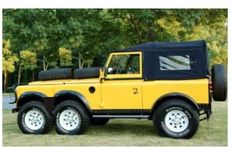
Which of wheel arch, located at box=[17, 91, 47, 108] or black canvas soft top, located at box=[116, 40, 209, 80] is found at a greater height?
black canvas soft top, located at box=[116, 40, 209, 80]

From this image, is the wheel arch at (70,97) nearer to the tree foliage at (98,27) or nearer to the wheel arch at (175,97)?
the wheel arch at (175,97)

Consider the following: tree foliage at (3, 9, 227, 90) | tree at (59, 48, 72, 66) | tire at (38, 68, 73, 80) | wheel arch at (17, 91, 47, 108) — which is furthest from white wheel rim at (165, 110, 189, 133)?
tree at (59, 48, 72, 66)

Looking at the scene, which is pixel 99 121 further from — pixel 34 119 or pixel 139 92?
pixel 139 92

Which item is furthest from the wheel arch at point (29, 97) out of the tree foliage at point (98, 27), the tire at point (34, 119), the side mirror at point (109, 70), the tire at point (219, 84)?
the tire at point (219, 84)

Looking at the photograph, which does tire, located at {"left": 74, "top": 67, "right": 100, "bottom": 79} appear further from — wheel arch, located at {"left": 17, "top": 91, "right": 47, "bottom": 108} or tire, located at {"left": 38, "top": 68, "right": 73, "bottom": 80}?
wheel arch, located at {"left": 17, "top": 91, "right": 47, "bottom": 108}

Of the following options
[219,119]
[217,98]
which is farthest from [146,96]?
[219,119]

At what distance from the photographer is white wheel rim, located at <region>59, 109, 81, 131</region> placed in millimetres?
10383

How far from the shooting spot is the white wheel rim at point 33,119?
10.7 meters

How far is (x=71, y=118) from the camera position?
10.5 meters

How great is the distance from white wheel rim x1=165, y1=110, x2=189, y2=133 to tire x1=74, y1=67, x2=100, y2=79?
1.89 meters

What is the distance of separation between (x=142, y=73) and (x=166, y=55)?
64 cm

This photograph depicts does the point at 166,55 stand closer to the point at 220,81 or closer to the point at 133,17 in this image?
the point at 220,81

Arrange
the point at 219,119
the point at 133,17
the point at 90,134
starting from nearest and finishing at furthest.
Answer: the point at 90,134
the point at 219,119
the point at 133,17
